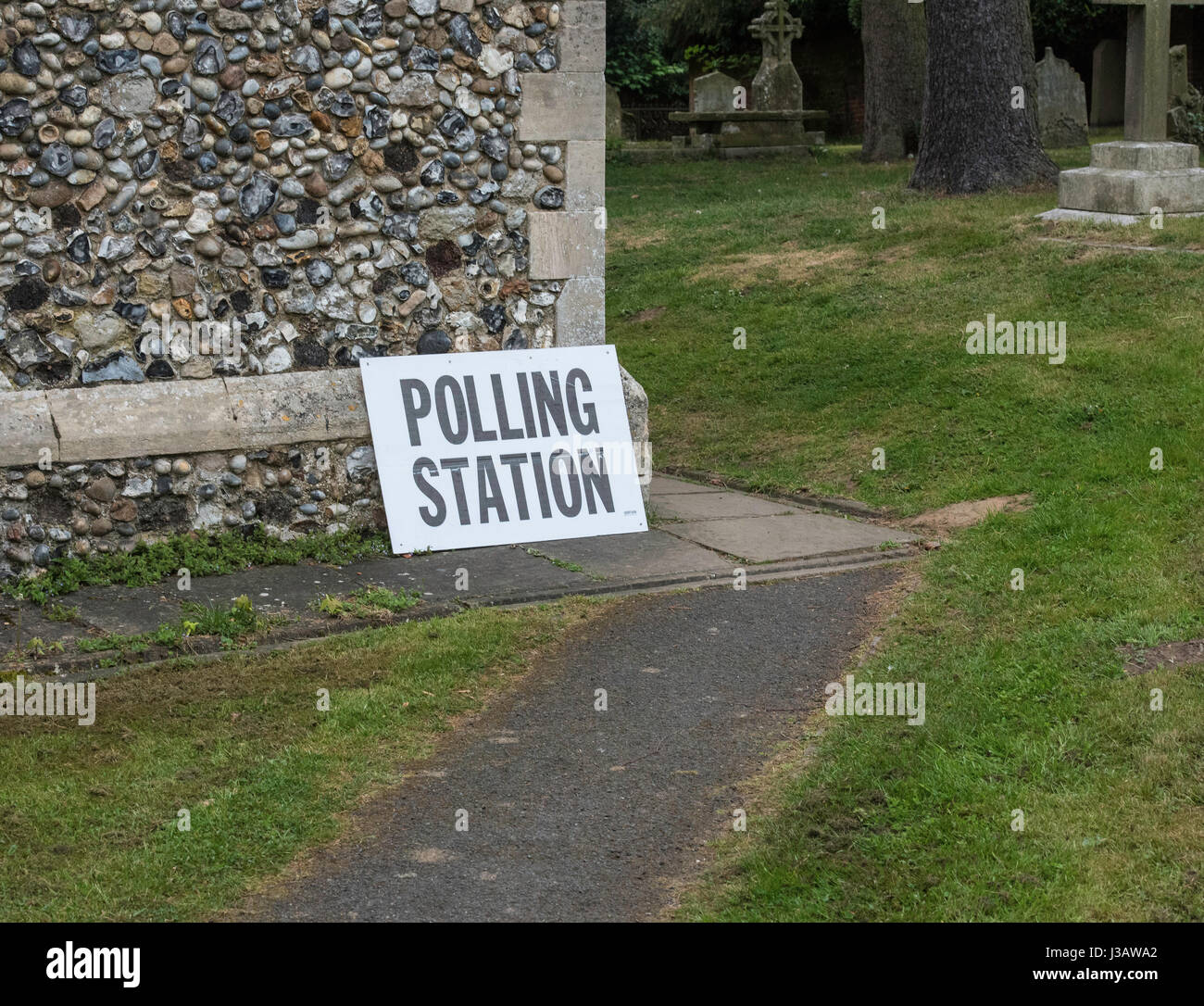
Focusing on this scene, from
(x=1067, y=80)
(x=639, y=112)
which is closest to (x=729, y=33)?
(x=639, y=112)

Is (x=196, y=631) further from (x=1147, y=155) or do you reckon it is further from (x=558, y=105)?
(x=1147, y=155)

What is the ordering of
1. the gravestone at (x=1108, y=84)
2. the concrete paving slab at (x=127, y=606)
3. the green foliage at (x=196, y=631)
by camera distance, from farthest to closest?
the gravestone at (x=1108, y=84) < the concrete paving slab at (x=127, y=606) < the green foliage at (x=196, y=631)

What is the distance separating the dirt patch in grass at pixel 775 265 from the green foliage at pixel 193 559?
280 inches

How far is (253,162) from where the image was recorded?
737 centimetres

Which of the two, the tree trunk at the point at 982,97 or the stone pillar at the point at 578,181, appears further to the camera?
the tree trunk at the point at 982,97

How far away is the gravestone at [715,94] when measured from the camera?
2811cm

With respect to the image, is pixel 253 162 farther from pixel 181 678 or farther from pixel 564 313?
pixel 181 678

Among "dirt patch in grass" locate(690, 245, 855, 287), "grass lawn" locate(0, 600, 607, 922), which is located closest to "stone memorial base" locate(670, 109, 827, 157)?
"dirt patch in grass" locate(690, 245, 855, 287)

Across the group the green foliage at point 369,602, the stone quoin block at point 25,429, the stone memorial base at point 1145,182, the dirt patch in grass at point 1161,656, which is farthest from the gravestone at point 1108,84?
the stone quoin block at point 25,429

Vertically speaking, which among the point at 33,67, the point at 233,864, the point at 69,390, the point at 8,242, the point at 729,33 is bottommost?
the point at 233,864

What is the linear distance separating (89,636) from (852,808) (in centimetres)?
358

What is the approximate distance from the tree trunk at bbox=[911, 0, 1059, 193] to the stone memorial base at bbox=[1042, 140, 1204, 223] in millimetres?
2329

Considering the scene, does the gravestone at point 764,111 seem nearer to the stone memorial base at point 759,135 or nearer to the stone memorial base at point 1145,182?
the stone memorial base at point 759,135

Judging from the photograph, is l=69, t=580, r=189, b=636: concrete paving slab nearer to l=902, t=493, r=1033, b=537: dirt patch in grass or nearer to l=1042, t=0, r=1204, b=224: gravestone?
l=902, t=493, r=1033, b=537: dirt patch in grass
